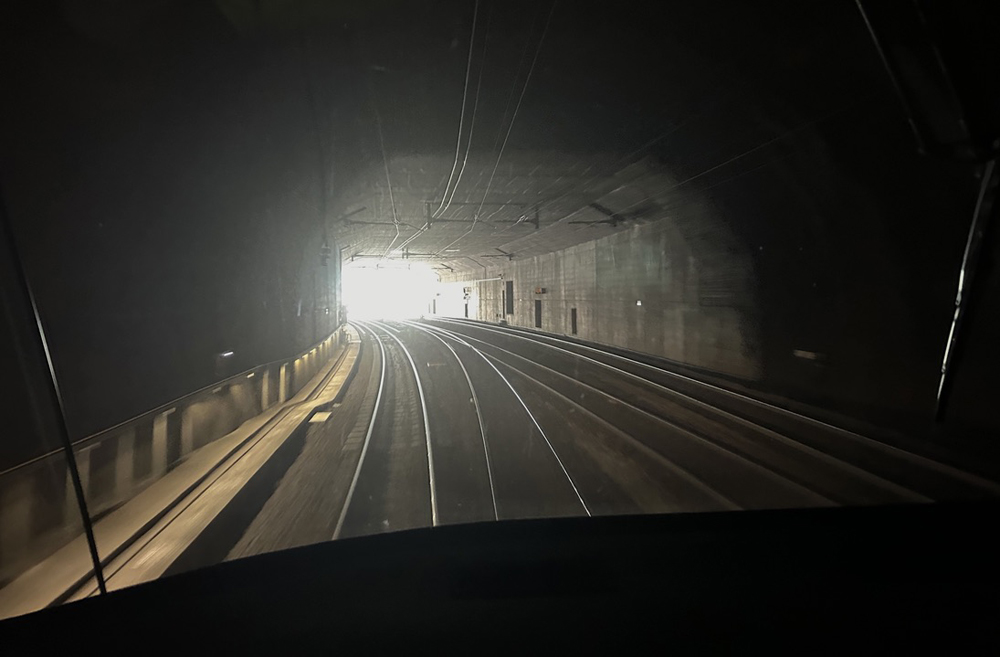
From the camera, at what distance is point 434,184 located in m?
15.1

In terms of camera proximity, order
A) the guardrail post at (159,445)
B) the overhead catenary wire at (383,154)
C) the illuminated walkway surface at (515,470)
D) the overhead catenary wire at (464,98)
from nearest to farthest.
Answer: the illuminated walkway surface at (515,470) → the overhead catenary wire at (464,98) → the guardrail post at (159,445) → the overhead catenary wire at (383,154)

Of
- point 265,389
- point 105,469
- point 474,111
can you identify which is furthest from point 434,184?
→ point 105,469

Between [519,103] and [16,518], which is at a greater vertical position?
[519,103]

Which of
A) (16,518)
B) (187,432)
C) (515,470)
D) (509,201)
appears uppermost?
(509,201)

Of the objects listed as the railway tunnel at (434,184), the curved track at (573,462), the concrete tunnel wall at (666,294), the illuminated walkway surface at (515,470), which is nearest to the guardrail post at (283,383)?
the railway tunnel at (434,184)

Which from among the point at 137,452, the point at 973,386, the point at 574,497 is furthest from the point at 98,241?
the point at 973,386

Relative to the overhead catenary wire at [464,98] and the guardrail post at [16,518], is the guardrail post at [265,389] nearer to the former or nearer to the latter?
the overhead catenary wire at [464,98]

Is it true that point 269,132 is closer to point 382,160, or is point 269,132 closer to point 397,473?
point 382,160

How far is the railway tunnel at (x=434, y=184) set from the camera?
4.75 m

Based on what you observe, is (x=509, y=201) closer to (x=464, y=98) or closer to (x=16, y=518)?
(x=464, y=98)

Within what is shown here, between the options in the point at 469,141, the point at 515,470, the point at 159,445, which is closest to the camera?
the point at 159,445

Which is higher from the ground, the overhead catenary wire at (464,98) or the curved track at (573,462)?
the overhead catenary wire at (464,98)

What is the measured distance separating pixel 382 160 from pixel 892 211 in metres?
9.77

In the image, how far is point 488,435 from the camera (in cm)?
882
